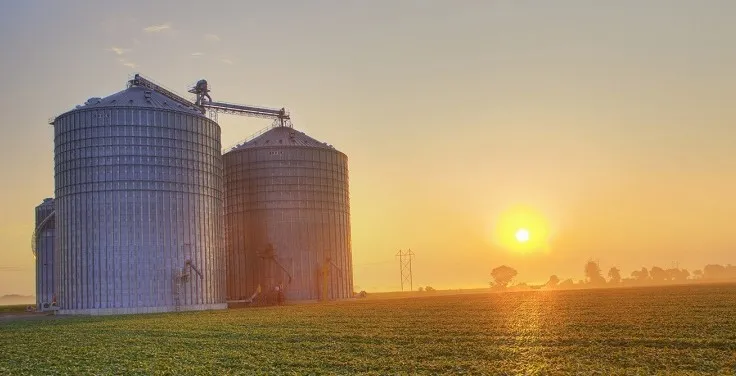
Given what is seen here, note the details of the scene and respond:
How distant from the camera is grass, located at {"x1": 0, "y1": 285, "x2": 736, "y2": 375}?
23188 millimetres

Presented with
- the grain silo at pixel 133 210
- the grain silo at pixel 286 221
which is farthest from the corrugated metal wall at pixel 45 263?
the grain silo at pixel 286 221

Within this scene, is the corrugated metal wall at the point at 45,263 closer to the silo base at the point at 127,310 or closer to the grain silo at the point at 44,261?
the grain silo at the point at 44,261

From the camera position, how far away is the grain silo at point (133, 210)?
6850 centimetres

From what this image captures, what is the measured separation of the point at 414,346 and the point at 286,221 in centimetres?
6009

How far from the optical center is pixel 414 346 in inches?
1150

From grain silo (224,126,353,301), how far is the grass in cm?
4158

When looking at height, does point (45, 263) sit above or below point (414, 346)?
above

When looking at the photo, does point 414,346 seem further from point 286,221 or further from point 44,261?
point 44,261

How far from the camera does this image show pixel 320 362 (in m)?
25.4

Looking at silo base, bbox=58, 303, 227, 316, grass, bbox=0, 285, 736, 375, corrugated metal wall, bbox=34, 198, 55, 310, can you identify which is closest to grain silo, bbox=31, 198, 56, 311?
corrugated metal wall, bbox=34, 198, 55, 310

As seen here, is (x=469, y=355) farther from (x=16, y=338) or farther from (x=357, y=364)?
(x=16, y=338)

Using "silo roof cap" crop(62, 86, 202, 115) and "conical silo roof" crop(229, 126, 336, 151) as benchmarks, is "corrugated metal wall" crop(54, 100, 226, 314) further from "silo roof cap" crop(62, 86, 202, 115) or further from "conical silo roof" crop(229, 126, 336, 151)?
"conical silo roof" crop(229, 126, 336, 151)

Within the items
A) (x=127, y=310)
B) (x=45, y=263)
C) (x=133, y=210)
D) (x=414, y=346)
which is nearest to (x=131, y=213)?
(x=133, y=210)

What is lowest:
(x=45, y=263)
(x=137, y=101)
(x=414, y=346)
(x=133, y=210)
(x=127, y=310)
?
(x=414, y=346)
